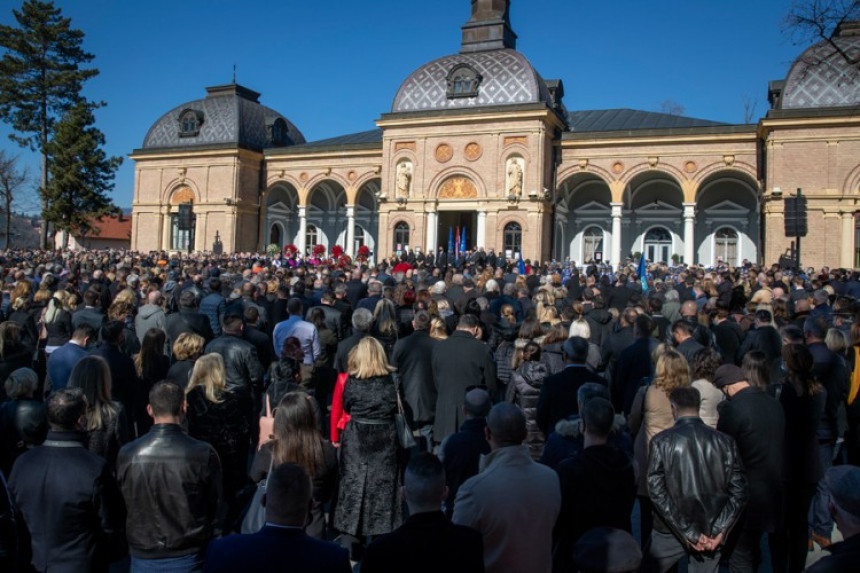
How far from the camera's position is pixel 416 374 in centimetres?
729

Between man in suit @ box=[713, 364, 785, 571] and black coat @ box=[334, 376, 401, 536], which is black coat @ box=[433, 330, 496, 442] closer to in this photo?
black coat @ box=[334, 376, 401, 536]

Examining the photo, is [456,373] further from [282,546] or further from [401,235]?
[401,235]

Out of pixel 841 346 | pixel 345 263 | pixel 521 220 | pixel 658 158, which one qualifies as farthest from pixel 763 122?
pixel 841 346

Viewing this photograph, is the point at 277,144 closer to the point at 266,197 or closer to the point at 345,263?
the point at 266,197

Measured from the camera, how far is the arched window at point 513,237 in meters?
31.5

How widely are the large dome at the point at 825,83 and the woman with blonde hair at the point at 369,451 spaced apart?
28.2 meters

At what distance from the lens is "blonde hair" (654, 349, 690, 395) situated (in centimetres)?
514

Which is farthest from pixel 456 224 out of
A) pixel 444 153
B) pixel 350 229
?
pixel 350 229

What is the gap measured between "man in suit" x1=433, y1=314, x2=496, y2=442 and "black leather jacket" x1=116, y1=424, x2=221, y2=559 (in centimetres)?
333

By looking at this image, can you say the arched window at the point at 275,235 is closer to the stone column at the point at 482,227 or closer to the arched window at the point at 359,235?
the arched window at the point at 359,235

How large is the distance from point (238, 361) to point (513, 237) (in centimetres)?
2618

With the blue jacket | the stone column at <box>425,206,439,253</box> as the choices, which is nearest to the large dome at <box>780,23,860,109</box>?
the stone column at <box>425,206,439,253</box>

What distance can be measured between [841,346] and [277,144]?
38.7m

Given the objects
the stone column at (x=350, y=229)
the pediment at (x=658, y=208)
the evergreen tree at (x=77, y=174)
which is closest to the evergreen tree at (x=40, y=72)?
A: the evergreen tree at (x=77, y=174)
